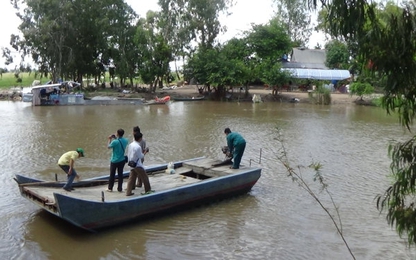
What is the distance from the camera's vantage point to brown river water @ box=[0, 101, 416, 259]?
7.68 m

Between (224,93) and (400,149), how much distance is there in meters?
40.3

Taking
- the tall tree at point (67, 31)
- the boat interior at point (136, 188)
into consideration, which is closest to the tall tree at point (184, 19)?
the tall tree at point (67, 31)

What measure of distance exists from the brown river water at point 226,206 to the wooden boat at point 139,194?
0.28 m

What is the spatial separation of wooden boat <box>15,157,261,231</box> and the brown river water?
0.93 ft

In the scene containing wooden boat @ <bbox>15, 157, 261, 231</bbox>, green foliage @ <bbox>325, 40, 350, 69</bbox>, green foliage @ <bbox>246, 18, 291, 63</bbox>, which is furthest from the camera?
green foliage @ <bbox>325, 40, 350, 69</bbox>

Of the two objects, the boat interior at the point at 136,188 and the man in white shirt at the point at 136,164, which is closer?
the boat interior at the point at 136,188

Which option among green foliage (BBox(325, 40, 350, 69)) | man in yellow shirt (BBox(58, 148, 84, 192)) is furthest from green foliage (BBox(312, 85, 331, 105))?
man in yellow shirt (BBox(58, 148, 84, 192))

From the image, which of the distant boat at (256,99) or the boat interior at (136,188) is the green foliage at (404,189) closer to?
the boat interior at (136,188)

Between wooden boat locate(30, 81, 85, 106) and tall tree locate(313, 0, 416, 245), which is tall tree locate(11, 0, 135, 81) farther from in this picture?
tall tree locate(313, 0, 416, 245)

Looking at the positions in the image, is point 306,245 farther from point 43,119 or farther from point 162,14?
point 162,14

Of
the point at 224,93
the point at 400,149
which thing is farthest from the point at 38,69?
the point at 400,149

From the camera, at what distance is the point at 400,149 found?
11.2 feet

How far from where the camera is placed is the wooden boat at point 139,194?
7.64m

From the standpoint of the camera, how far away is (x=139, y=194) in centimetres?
870
